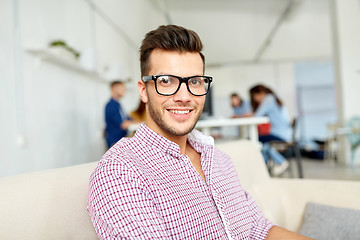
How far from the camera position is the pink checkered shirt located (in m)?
0.73

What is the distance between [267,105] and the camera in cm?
401

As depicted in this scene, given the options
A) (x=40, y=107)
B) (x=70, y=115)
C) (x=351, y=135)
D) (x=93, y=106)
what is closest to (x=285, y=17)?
(x=351, y=135)

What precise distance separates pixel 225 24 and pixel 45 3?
668 cm

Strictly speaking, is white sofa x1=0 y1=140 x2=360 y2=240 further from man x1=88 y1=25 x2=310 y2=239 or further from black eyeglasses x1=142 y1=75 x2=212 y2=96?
black eyeglasses x1=142 y1=75 x2=212 y2=96

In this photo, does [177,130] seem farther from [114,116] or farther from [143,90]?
[114,116]

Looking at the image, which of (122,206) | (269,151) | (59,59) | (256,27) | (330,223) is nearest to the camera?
(122,206)

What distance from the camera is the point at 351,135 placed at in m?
5.09

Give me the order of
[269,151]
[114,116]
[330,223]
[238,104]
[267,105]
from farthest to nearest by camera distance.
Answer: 1. [238,104]
2. [269,151]
3. [267,105]
4. [114,116]
5. [330,223]

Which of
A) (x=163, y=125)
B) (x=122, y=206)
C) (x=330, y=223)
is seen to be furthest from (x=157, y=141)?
(x=330, y=223)

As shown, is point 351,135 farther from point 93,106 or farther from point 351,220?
point 351,220

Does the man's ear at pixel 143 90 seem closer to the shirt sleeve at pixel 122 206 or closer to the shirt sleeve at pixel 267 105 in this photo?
the shirt sleeve at pixel 122 206

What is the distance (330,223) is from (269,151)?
3029mm

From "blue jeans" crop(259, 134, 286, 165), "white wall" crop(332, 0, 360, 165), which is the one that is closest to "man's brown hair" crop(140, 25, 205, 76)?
"blue jeans" crop(259, 134, 286, 165)

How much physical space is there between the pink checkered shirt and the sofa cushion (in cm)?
33
